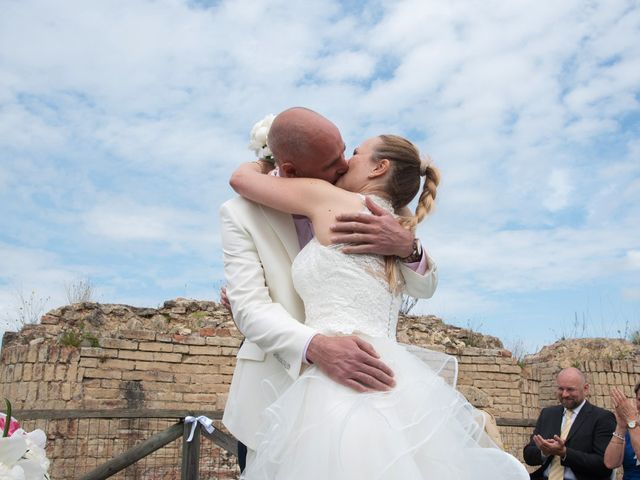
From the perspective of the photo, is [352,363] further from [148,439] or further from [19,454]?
[148,439]

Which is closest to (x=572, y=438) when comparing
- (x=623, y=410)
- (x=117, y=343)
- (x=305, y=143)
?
(x=623, y=410)

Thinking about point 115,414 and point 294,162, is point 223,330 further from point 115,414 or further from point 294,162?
point 294,162

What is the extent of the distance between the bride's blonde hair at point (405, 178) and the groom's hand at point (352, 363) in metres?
0.34

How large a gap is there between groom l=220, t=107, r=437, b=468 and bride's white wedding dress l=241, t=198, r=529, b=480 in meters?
0.05

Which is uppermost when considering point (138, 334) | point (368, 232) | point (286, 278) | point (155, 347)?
point (138, 334)

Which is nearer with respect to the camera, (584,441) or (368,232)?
(368,232)

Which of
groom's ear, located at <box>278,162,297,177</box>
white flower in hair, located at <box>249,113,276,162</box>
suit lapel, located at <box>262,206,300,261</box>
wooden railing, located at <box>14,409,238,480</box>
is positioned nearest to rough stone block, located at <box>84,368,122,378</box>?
wooden railing, located at <box>14,409,238,480</box>

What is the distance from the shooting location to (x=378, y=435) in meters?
1.76

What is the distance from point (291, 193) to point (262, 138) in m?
0.47

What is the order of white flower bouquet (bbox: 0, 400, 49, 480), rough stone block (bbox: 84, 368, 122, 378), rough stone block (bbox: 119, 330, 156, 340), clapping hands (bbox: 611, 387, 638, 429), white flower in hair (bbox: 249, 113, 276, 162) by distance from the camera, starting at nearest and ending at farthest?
1. white flower bouquet (bbox: 0, 400, 49, 480)
2. white flower in hair (bbox: 249, 113, 276, 162)
3. clapping hands (bbox: 611, 387, 638, 429)
4. rough stone block (bbox: 84, 368, 122, 378)
5. rough stone block (bbox: 119, 330, 156, 340)

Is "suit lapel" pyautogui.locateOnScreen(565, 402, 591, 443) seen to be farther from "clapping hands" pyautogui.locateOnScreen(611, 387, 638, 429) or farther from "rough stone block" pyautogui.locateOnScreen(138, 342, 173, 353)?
"rough stone block" pyautogui.locateOnScreen(138, 342, 173, 353)

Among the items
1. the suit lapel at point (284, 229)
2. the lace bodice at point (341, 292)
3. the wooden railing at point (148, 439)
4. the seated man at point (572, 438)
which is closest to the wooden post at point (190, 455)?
the wooden railing at point (148, 439)

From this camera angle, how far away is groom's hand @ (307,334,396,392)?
188 cm

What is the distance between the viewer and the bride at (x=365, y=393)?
175 cm
